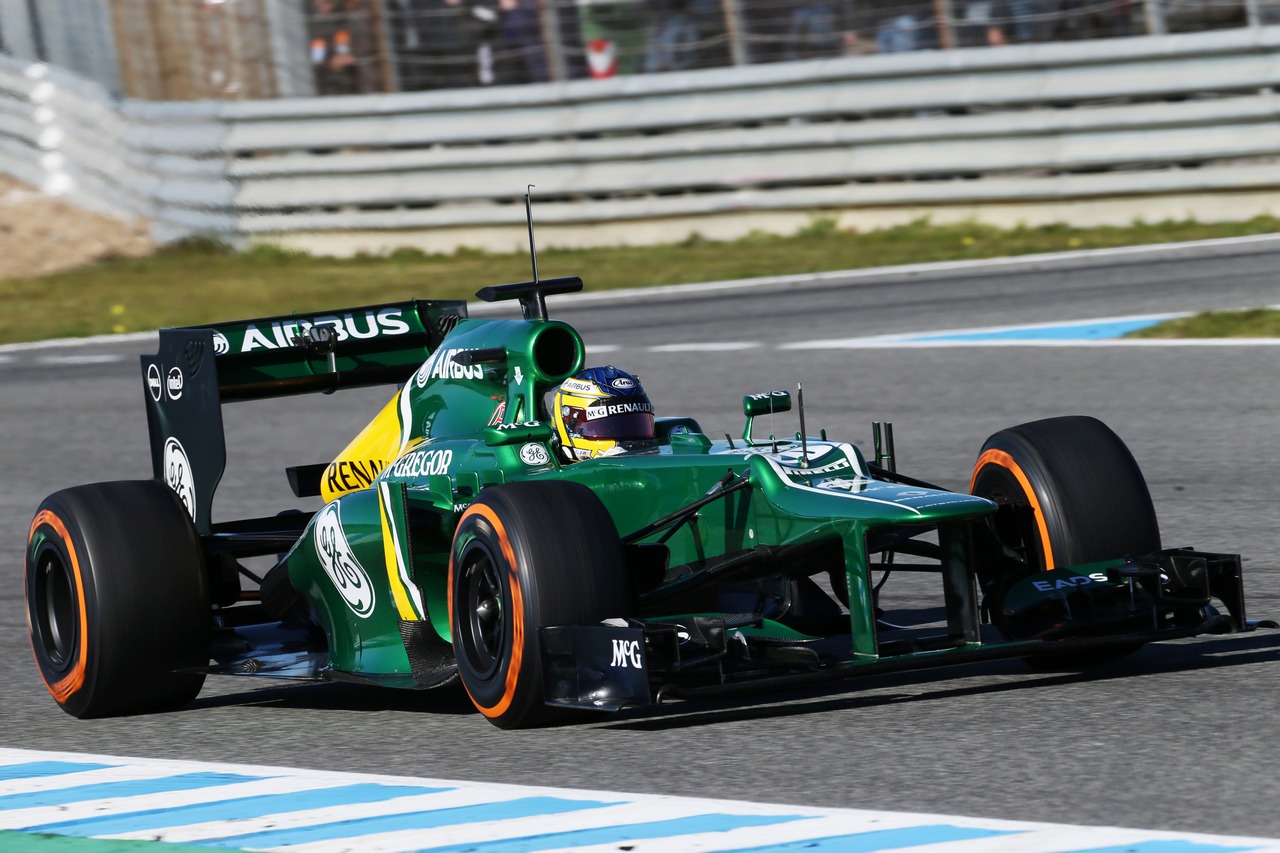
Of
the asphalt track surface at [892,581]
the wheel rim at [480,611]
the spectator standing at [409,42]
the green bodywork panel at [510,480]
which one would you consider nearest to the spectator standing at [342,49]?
the spectator standing at [409,42]

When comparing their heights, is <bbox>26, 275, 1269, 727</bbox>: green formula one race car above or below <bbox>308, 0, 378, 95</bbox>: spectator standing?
below

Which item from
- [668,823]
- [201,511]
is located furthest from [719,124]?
[668,823]

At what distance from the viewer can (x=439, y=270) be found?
62.3 ft

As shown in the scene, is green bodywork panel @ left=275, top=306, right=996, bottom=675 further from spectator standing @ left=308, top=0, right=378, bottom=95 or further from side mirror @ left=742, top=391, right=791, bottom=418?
spectator standing @ left=308, top=0, right=378, bottom=95

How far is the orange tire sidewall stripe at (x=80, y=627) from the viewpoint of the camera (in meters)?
6.72

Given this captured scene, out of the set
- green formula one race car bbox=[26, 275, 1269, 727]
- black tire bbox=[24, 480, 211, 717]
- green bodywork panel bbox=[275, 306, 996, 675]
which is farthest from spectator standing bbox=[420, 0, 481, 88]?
black tire bbox=[24, 480, 211, 717]

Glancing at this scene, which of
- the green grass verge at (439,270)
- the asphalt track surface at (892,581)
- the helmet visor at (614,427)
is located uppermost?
the green grass verge at (439,270)

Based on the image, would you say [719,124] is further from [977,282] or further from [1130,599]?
[1130,599]

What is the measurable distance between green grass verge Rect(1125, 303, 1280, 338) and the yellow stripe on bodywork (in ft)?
25.6

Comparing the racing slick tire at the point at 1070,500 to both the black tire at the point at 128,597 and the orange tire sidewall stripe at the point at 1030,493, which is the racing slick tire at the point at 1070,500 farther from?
the black tire at the point at 128,597

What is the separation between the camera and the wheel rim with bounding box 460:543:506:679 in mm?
5871

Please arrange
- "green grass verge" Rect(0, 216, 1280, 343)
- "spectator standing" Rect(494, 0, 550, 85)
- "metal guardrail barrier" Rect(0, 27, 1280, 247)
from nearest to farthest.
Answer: "metal guardrail barrier" Rect(0, 27, 1280, 247) → "green grass verge" Rect(0, 216, 1280, 343) → "spectator standing" Rect(494, 0, 550, 85)

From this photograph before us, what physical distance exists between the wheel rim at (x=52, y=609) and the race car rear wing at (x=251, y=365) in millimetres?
667

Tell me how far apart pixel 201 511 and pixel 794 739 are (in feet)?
9.78
